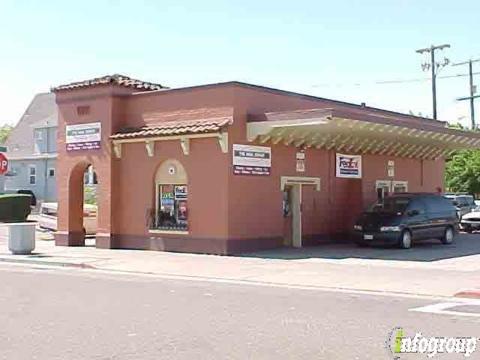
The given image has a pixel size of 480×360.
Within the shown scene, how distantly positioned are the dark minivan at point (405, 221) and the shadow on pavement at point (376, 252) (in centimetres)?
35

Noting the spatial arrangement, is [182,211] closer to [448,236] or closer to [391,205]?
[391,205]

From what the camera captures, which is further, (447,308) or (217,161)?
(217,161)

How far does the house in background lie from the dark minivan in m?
36.0

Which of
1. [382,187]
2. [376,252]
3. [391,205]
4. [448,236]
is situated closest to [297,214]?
[391,205]

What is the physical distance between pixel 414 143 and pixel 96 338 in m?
20.9

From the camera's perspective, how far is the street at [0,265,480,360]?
8180mm

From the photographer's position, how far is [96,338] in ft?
29.1

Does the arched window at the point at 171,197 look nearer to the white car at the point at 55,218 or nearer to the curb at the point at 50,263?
the curb at the point at 50,263

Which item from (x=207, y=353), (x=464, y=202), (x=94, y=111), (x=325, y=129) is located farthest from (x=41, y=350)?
(x=464, y=202)

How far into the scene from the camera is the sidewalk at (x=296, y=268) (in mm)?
14891

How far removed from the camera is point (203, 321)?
10125 mm

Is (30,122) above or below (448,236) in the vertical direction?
above

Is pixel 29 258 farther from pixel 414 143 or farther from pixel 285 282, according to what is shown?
pixel 414 143

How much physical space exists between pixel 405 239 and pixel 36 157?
39802mm
